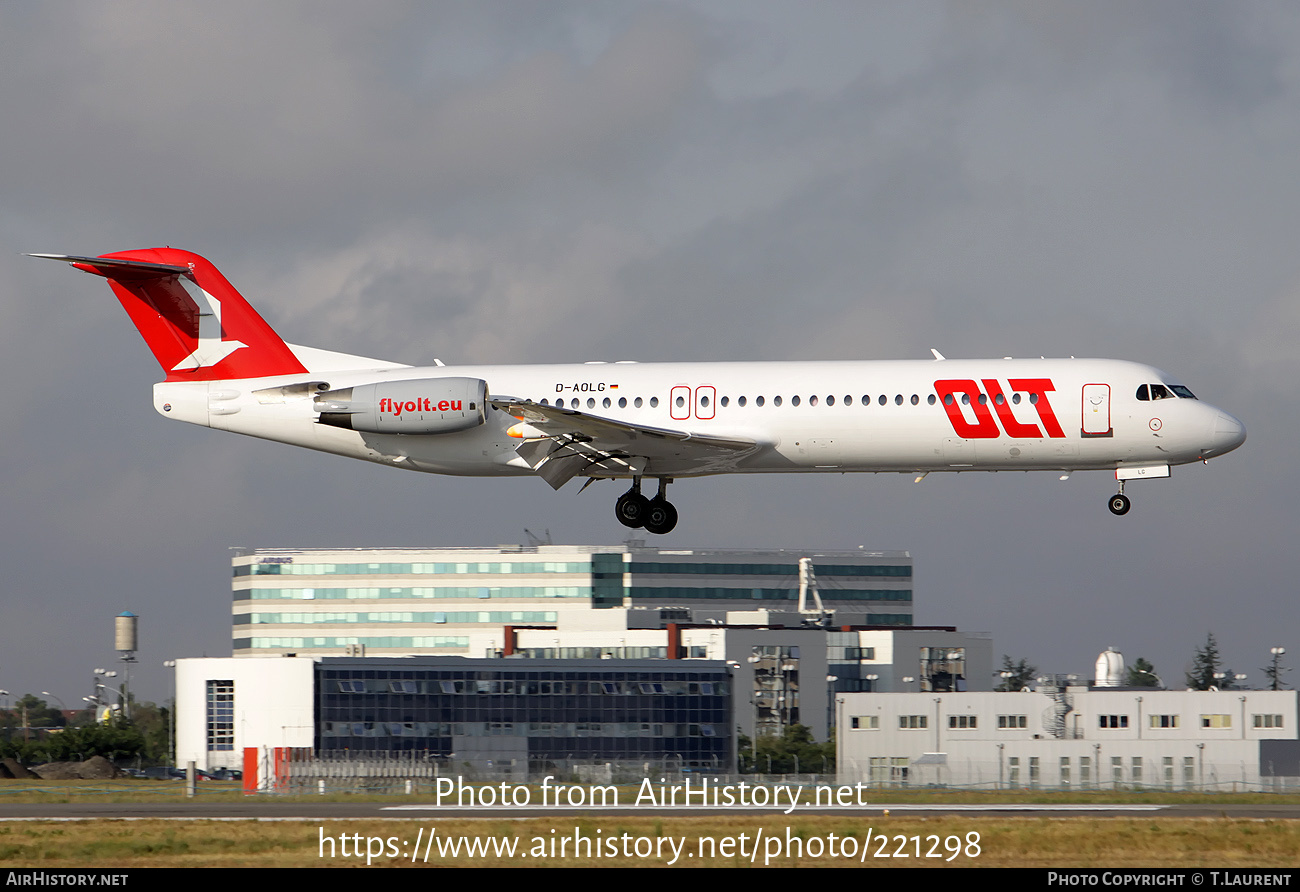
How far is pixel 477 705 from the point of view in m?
65.8

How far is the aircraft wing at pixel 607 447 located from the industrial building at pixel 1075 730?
81.8 feet

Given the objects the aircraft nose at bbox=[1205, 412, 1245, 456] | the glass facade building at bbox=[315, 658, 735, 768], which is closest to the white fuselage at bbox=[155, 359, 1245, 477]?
the aircraft nose at bbox=[1205, 412, 1245, 456]

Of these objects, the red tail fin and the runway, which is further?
the red tail fin

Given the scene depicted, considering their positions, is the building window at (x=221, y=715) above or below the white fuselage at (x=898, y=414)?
below

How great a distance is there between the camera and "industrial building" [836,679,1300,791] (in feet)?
194

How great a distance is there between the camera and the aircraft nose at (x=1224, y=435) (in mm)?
33562

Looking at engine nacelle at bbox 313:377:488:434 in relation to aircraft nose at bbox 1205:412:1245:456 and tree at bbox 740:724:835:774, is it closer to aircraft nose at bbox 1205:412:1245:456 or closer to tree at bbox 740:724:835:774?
aircraft nose at bbox 1205:412:1245:456

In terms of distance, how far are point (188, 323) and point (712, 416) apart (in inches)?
498

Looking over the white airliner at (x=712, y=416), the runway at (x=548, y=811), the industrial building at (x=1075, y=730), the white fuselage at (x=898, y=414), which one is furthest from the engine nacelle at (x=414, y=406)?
the industrial building at (x=1075, y=730)

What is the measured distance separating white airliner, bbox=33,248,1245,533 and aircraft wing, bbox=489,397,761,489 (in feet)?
0.15

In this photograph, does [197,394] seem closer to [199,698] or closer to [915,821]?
[915,821]

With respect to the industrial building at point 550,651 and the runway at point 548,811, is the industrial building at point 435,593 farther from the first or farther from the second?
the runway at point 548,811

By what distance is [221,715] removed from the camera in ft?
234
